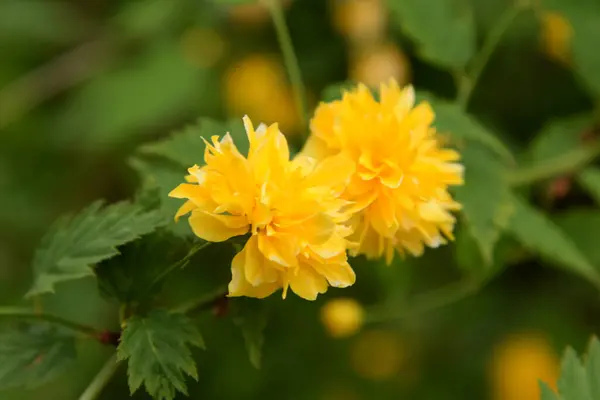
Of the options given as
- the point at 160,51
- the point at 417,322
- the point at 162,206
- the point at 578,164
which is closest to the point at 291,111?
the point at 160,51

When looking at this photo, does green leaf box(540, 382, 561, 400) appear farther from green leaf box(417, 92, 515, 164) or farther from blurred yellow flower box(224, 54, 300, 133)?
blurred yellow flower box(224, 54, 300, 133)

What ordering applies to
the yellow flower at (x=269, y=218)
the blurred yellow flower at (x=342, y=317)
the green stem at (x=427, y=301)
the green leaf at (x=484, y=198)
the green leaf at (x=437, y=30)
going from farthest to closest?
the green stem at (x=427, y=301) < the blurred yellow flower at (x=342, y=317) < the green leaf at (x=437, y=30) < the green leaf at (x=484, y=198) < the yellow flower at (x=269, y=218)

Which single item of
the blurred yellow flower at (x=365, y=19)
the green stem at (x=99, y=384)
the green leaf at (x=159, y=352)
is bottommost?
the blurred yellow flower at (x=365, y=19)

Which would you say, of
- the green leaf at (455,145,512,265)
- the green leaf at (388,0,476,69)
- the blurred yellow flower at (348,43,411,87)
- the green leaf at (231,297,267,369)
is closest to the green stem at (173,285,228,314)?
the green leaf at (231,297,267,369)

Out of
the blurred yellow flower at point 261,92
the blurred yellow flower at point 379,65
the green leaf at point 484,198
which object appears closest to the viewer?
the green leaf at point 484,198

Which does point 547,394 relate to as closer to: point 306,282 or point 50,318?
point 306,282

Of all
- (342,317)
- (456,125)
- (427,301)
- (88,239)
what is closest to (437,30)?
(456,125)

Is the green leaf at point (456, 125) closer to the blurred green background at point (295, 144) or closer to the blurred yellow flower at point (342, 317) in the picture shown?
the blurred yellow flower at point (342, 317)

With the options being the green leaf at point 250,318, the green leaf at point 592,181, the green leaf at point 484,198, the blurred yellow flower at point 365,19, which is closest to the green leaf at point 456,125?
the green leaf at point 484,198
